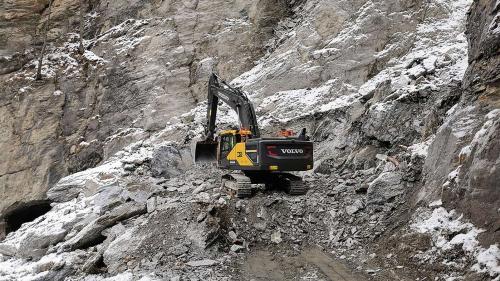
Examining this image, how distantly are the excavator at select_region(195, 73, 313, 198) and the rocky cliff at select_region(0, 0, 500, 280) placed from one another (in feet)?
1.79

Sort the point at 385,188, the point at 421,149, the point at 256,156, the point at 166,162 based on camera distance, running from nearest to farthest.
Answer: the point at 385,188
the point at 421,149
the point at 256,156
the point at 166,162

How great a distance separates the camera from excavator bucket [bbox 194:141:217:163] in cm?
1438

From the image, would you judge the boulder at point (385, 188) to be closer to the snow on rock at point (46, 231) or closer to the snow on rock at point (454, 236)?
the snow on rock at point (454, 236)

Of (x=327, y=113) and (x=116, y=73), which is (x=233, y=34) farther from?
(x=327, y=113)

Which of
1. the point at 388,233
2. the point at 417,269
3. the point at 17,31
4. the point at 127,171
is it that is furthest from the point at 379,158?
the point at 17,31

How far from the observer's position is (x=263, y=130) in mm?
16312

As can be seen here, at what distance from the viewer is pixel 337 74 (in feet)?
54.6

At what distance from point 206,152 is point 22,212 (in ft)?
36.3

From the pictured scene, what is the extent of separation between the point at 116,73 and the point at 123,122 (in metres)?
3.05

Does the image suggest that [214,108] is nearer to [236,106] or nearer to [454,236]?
[236,106]

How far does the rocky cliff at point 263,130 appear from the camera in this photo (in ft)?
24.4

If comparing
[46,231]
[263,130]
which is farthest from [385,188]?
[46,231]

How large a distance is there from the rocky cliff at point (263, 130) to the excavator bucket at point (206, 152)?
1.33 feet

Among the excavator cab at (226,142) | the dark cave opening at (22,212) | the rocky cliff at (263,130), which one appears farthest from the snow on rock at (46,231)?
the dark cave opening at (22,212)
